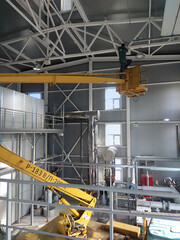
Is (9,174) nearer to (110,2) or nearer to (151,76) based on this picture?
(110,2)

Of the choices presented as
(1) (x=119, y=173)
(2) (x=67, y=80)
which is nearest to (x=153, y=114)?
(1) (x=119, y=173)

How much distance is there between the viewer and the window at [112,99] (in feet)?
50.1

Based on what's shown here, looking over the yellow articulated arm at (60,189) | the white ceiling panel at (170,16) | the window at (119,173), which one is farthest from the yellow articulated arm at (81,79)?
the window at (119,173)

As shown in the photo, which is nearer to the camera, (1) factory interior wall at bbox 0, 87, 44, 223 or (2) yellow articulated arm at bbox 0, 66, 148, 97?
(2) yellow articulated arm at bbox 0, 66, 148, 97

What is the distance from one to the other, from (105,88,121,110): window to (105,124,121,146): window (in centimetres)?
164

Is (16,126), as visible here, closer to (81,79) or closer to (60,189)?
(60,189)

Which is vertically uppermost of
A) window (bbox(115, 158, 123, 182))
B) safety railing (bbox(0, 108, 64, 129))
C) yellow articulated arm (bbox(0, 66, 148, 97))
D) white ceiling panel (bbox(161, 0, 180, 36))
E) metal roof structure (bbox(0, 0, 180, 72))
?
metal roof structure (bbox(0, 0, 180, 72))

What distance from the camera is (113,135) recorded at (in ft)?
49.8

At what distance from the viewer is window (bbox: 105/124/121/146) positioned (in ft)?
49.4

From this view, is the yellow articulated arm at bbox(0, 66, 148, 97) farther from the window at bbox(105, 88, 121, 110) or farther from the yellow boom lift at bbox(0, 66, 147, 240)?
the window at bbox(105, 88, 121, 110)

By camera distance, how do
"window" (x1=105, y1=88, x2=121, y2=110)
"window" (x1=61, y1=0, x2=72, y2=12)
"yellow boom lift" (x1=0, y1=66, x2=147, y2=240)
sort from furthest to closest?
1. "window" (x1=105, y1=88, x2=121, y2=110)
2. "window" (x1=61, y1=0, x2=72, y2=12)
3. "yellow boom lift" (x1=0, y1=66, x2=147, y2=240)

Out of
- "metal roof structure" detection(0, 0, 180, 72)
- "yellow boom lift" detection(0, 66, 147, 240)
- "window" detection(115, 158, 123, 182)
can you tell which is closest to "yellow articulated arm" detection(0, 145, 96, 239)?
"yellow boom lift" detection(0, 66, 147, 240)

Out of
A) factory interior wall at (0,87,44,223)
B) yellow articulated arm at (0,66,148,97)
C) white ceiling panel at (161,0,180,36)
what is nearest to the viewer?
white ceiling panel at (161,0,180,36)

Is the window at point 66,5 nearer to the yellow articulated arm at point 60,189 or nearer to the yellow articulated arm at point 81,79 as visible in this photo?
the yellow articulated arm at point 81,79
